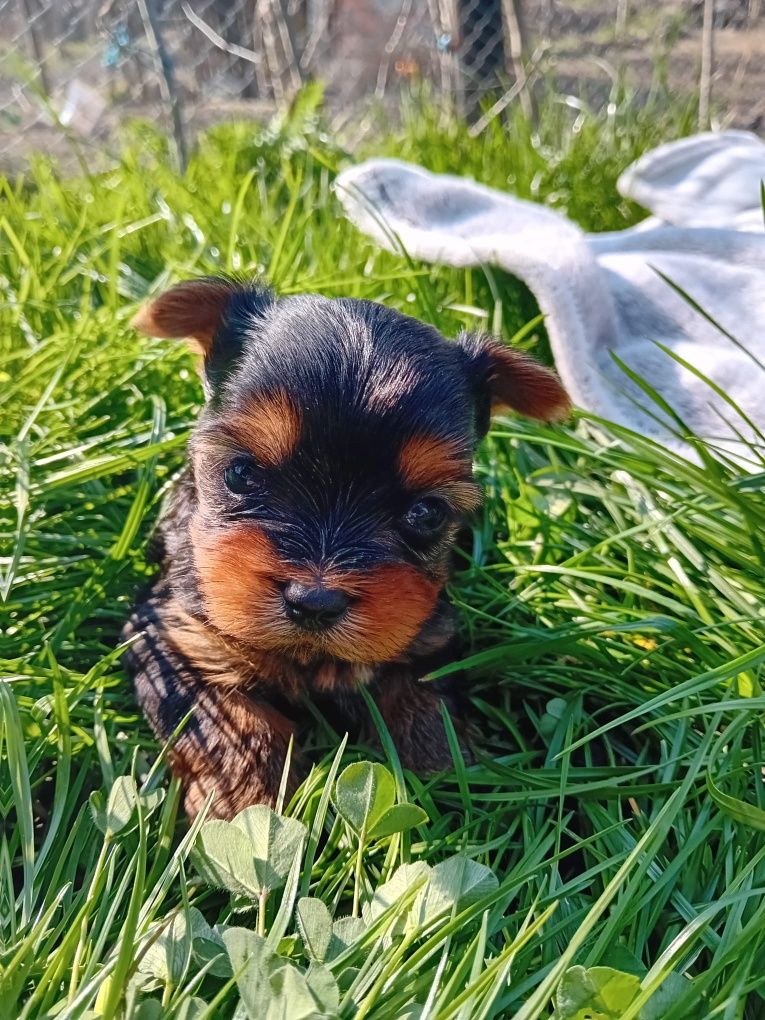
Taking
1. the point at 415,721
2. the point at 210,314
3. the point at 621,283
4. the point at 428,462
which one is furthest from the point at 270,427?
the point at 621,283

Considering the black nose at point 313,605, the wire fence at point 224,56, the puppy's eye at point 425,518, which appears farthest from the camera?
the wire fence at point 224,56

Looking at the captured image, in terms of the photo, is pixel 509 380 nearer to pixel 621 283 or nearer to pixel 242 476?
pixel 242 476

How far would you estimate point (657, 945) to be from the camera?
1.62 metres

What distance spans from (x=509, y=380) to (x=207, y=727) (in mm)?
1124

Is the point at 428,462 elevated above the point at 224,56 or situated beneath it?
situated beneath

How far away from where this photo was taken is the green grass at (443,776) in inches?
52.0

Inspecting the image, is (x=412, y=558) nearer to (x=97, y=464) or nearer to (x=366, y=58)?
(x=97, y=464)

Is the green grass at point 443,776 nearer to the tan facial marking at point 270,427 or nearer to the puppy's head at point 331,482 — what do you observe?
the puppy's head at point 331,482

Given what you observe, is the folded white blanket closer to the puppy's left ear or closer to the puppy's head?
the puppy's left ear

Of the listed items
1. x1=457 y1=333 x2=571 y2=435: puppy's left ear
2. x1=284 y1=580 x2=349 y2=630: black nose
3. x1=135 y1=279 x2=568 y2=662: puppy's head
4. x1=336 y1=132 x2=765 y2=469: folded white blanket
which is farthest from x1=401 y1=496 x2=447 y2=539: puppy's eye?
x1=336 y1=132 x2=765 y2=469: folded white blanket

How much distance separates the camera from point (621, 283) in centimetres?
365

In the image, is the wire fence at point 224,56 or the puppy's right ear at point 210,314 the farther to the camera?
the wire fence at point 224,56

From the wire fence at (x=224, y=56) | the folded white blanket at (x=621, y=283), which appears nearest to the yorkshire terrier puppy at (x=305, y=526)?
the folded white blanket at (x=621, y=283)

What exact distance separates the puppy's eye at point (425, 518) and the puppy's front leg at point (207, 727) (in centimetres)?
55
